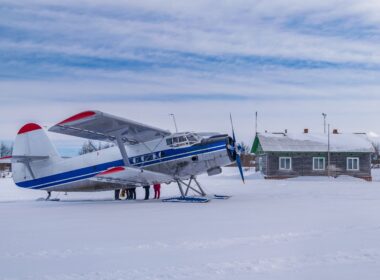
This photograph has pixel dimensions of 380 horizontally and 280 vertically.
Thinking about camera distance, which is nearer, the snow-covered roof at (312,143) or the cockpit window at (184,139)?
the cockpit window at (184,139)

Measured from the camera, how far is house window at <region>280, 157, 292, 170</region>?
40.3 metres

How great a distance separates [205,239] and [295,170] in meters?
33.8

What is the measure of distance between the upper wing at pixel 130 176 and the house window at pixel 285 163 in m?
24.0

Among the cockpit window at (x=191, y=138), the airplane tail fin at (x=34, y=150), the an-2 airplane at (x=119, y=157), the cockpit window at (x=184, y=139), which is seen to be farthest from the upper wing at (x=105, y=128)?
the airplane tail fin at (x=34, y=150)

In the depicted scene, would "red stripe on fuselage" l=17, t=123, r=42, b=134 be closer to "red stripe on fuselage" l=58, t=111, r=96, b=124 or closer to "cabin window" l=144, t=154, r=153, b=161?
"cabin window" l=144, t=154, r=153, b=161

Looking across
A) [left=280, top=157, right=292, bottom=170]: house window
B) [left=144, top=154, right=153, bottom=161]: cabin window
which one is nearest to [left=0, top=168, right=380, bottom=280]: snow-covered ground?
[left=144, top=154, right=153, bottom=161]: cabin window

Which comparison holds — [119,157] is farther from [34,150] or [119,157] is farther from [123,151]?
[34,150]

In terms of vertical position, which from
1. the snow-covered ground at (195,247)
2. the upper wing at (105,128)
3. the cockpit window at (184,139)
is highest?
the upper wing at (105,128)

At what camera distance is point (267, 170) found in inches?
1572

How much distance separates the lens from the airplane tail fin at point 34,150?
20469 mm

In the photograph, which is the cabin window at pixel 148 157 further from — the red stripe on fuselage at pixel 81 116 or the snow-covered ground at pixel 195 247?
the snow-covered ground at pixel 195 247

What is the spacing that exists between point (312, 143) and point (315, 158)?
145 cm

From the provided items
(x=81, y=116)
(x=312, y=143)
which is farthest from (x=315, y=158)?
(x=81, y=116)

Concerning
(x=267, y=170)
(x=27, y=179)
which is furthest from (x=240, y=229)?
(x=267, y=170)
